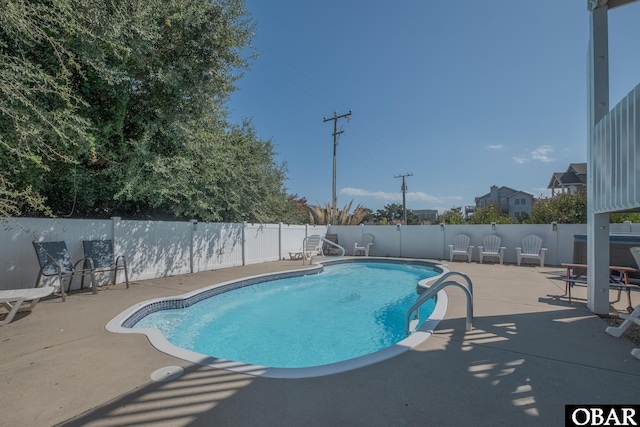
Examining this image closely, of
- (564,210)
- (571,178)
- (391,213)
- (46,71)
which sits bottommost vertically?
(564,210)

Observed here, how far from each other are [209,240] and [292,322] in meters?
4.72

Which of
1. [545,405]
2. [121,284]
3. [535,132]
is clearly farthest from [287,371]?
[535,132]

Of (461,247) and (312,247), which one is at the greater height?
(461,247)

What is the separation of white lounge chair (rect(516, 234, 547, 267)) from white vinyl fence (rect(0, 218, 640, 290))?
294 mm

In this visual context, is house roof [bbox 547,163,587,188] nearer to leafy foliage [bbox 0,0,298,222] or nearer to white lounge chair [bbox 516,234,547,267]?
white lounge chair [bbox 516,234,547,267]

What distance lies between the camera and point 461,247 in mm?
11867

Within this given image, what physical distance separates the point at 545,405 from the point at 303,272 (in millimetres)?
7696

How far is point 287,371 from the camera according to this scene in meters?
2.71

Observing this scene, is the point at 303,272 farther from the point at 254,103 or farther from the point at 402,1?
the point at 402,1

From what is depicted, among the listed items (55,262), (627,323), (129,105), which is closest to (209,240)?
(129,105)

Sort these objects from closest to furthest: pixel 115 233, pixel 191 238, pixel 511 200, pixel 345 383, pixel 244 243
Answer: pixel 345 383
pixel 115 233
pixel 191 238
pixel 244 243
pixel 511 200

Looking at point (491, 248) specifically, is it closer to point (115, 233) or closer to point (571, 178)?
point (115, 233)

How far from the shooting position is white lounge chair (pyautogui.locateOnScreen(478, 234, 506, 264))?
10.8 metres

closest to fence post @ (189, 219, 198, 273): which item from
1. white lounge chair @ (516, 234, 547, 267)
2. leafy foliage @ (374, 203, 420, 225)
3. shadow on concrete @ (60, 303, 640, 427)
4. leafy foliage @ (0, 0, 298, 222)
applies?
leafy foliage @ (0, 0, 298, 222)
